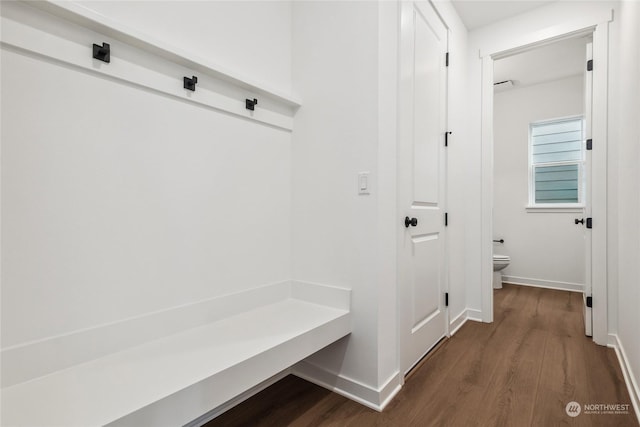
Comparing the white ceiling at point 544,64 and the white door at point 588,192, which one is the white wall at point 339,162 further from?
the white ceiling at point 544,64

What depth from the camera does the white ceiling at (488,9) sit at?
97.7 inches

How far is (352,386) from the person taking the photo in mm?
1579

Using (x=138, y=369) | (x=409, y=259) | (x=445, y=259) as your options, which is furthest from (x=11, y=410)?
(x=445, y=259)

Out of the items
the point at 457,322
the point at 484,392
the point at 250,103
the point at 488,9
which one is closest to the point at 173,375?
the point at 250,103

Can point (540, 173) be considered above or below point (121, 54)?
below

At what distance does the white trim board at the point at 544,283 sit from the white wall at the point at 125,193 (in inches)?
151

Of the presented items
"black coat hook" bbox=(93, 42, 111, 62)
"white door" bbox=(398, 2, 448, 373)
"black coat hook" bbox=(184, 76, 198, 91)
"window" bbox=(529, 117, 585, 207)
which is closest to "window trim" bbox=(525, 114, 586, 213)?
"window" bbox=(529, 117, 585, 207)

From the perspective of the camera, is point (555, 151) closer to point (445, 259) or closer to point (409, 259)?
point (445, 259)

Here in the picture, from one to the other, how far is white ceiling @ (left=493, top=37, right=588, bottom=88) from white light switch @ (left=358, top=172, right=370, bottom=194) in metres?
2.74

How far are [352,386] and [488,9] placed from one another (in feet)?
9.78

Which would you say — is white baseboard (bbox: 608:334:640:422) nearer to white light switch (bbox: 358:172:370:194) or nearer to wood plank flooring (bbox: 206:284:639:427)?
wood plank flooring (bbox: 206:284:639:427)

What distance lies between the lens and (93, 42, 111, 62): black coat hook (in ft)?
3.57

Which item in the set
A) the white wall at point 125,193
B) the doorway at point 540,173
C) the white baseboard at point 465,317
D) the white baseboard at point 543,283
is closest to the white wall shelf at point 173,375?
the white wall at point 125,193

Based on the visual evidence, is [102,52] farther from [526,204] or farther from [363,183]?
[526,204]
